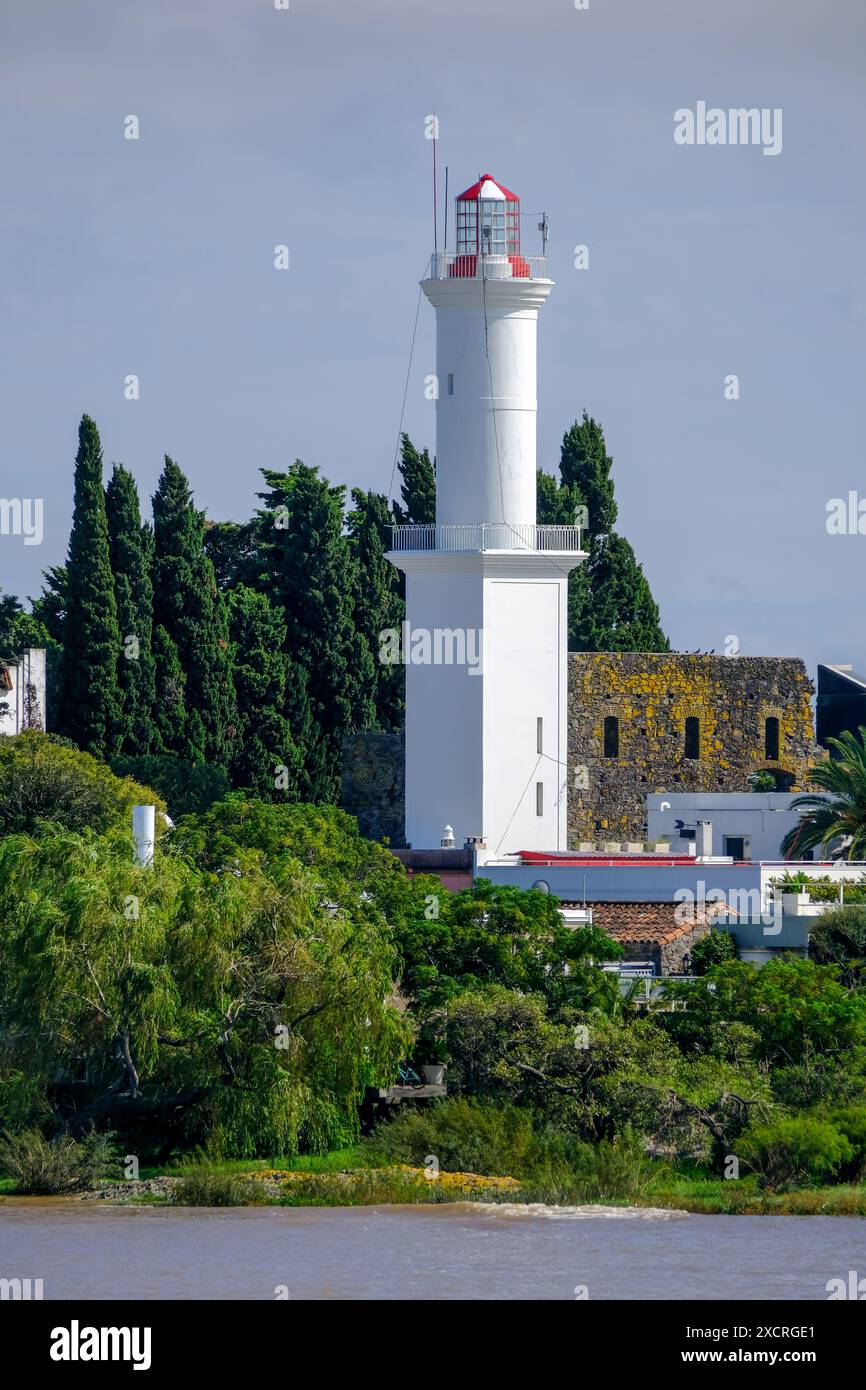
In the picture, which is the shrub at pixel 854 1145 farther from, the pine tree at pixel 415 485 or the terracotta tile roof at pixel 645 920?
the pine tree at pixel 415 485

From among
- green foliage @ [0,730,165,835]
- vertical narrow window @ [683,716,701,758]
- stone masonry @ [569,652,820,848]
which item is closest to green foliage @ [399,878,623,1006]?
green foliage @ [0,730,165,835]

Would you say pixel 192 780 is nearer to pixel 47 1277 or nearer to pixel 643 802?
pixel 643 802

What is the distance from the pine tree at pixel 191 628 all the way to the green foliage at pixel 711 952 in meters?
19.2

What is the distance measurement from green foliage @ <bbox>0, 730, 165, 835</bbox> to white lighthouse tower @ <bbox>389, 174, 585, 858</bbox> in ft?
19.1

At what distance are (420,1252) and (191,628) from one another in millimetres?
33700

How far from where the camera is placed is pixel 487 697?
61.2 meters

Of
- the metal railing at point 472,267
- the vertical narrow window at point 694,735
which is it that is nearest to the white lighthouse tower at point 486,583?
the metal railing at point 472,267

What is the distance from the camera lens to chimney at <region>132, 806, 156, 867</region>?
44000 mm

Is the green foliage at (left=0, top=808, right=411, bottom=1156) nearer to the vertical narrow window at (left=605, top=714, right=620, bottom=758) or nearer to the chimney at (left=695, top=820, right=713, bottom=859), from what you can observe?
the chimney at (left=695, top=820, right=713, bottom=859)

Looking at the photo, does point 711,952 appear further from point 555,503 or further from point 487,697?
point 555,503

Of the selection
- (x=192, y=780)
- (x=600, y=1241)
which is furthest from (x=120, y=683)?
(x=600, y=1241)

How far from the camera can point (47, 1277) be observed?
110ft
